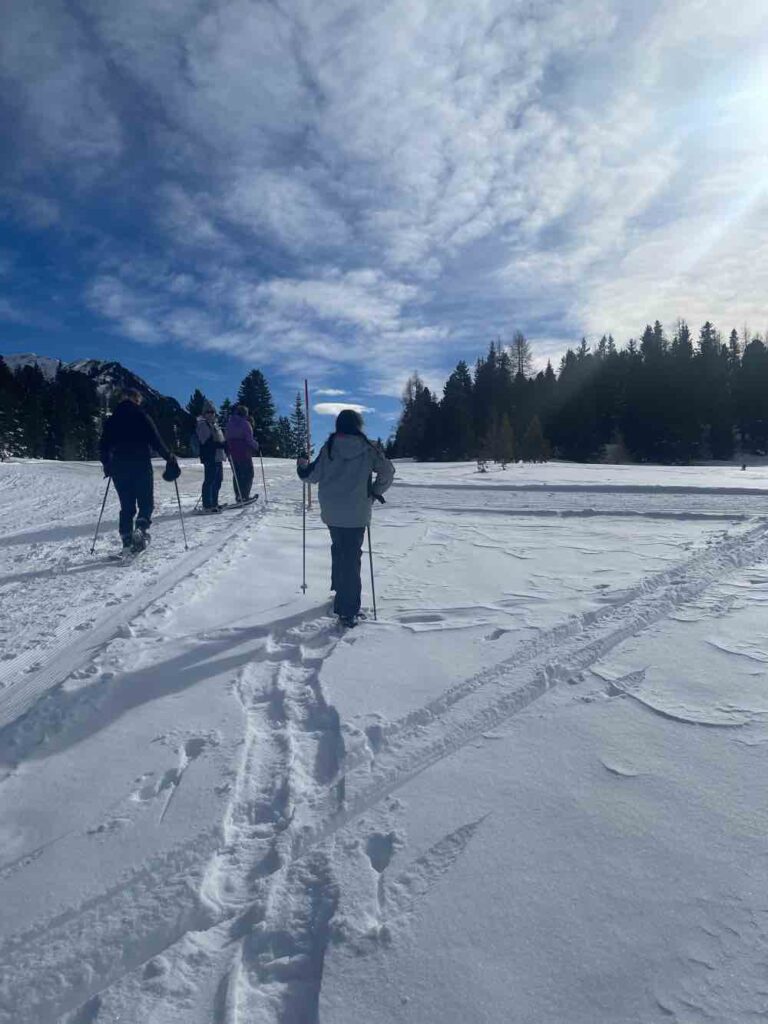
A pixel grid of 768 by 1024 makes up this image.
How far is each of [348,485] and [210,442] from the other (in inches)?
257

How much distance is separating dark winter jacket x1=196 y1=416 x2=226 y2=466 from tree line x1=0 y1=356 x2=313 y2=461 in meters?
30.9

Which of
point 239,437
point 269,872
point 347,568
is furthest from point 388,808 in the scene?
point 239,437

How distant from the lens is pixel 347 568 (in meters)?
4.81

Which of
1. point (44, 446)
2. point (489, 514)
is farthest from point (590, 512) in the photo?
point (44, 446)

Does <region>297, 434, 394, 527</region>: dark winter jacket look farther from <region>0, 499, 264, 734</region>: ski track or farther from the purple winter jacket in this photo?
the purple winter jacket

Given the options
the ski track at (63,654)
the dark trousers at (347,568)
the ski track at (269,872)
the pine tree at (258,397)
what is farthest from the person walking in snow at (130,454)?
the pine tree at (258,397)

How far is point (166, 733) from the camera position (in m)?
3.03

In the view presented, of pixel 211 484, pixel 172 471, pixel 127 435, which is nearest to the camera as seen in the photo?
pixel 127 435

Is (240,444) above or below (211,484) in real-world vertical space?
above

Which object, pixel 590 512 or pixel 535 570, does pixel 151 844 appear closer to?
pixel 535 570

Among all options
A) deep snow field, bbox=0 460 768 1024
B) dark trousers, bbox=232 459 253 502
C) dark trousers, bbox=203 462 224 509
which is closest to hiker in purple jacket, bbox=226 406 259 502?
dark trousers, bbox=232 459 253 502

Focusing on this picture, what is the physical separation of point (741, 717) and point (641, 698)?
49 centimetres

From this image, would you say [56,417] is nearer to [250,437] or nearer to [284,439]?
[284,439]

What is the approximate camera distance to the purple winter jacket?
11.2 meters
